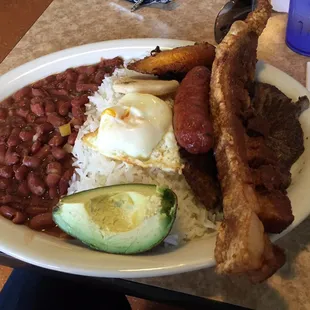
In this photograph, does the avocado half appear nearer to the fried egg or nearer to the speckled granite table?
the fried egg

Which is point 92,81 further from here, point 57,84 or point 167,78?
point 167,78

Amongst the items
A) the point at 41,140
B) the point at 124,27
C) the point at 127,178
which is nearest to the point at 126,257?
the point at 127,178

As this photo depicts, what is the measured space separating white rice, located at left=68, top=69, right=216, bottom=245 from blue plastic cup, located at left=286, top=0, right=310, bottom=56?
78 centimetres

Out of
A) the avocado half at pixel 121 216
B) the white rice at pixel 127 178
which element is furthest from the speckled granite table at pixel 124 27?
the avocado half at pixel 121 216

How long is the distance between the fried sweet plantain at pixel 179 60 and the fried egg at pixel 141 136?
156mm

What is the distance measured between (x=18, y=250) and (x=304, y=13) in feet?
4.35

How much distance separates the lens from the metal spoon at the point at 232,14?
1.87 meters

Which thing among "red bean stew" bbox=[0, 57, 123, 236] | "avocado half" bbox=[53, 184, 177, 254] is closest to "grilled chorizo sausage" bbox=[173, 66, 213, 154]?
"avocado half" bbox=[53, 184, 177, 254]

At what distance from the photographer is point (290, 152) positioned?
4.26ft

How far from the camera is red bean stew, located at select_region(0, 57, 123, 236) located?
1.38 metres

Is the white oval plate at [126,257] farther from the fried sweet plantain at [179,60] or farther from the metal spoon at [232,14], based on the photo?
the metal spoon at [232,14]

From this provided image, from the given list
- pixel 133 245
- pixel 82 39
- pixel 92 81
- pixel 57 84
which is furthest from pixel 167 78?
pixel 82 39

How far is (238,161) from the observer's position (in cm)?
109

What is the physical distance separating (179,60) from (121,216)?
564 millimetres
